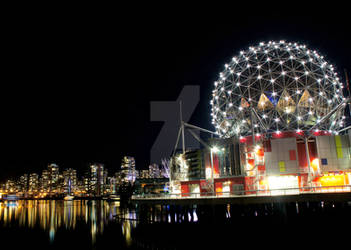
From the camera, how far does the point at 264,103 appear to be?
41.8 metres

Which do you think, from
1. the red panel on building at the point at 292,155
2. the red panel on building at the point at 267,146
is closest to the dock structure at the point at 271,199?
the red panel on building at the point at 267,146

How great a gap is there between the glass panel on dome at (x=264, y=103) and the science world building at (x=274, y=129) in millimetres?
113

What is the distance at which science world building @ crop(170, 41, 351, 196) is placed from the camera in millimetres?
37188

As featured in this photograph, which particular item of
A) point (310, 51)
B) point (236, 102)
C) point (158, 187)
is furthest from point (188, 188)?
point (158, 187)

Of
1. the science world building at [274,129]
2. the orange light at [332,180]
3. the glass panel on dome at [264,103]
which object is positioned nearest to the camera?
the orange light at [332,180]

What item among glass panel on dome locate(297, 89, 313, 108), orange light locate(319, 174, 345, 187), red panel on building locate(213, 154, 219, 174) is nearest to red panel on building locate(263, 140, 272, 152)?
red panel on building locate(213, 154, 219, 174)

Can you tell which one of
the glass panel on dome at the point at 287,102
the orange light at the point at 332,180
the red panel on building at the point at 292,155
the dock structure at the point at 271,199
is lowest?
the dock structure at the point at 271,199

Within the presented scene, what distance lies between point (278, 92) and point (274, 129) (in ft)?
15.9

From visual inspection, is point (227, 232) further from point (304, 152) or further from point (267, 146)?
point (304, 152)

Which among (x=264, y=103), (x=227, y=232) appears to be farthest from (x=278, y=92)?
(x=227, y=232)

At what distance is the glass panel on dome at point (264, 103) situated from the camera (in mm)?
41622

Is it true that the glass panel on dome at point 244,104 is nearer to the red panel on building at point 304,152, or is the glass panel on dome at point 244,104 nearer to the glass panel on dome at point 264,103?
the glass panel on dome at point 264,103

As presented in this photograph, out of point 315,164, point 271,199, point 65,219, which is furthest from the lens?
point 65,219

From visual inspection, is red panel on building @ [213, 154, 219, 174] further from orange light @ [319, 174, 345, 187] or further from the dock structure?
orange light @ [319, 174, 345, 187]
